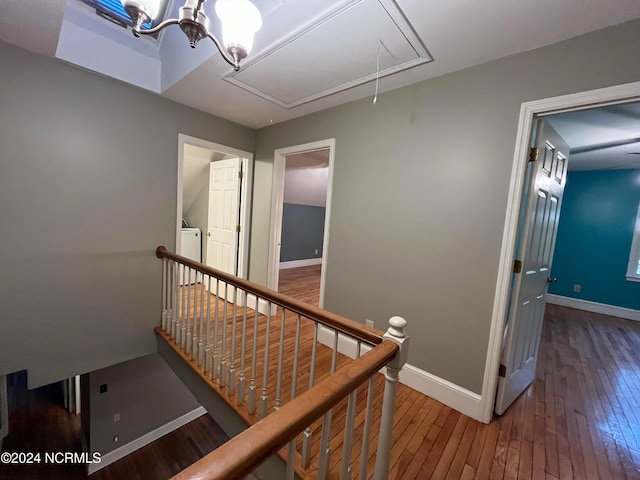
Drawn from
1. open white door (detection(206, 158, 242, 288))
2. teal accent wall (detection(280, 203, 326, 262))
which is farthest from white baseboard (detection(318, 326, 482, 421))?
teal accent wall (detection(280, 203, 326, 262))

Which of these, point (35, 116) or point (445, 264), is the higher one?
point (35, 116)

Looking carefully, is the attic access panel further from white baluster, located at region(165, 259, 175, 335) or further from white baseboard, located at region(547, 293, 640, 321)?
white baseboard, located at region(547, 293, 640, 321)

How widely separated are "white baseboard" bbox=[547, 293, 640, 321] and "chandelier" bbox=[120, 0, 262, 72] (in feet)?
20.7

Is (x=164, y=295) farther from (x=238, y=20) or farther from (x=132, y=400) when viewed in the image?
(x=238, y=20)

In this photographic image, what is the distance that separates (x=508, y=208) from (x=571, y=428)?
5.20ft

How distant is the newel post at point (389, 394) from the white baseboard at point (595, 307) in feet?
18.4

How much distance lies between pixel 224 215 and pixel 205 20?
2.87 metres

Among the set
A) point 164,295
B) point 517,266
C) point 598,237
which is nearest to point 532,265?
point 517,266

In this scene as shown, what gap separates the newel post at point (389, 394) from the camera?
0.97 m

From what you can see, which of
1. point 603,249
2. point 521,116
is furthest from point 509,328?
point 603,249

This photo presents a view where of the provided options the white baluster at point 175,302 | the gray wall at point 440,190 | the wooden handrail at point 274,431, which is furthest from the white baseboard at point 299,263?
the wooden handrail at point 274,431

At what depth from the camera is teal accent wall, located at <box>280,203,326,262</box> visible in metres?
6.07

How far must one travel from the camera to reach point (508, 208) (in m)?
1.63

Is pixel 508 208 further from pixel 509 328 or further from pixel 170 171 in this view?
pixel 170 171
